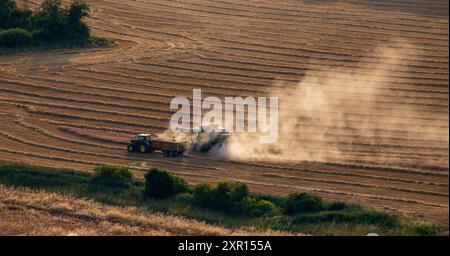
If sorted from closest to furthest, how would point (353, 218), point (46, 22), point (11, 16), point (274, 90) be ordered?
point (353, 218) → point (274, 90) → point (46, 22) → point (11, 16)

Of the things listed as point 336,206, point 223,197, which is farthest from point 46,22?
point 336,206

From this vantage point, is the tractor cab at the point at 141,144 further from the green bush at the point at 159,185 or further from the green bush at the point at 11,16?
the green bush at the point at 11,16

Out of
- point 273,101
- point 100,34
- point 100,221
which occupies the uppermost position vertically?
point 100,34

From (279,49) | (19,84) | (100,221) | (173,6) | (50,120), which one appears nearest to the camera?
(100,221)

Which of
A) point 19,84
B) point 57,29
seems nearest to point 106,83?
point 19,84

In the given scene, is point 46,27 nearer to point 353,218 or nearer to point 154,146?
point 154,146

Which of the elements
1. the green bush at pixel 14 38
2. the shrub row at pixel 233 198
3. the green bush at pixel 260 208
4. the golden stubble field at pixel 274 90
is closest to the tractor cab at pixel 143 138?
the golden stubble field at pixel 274 90
